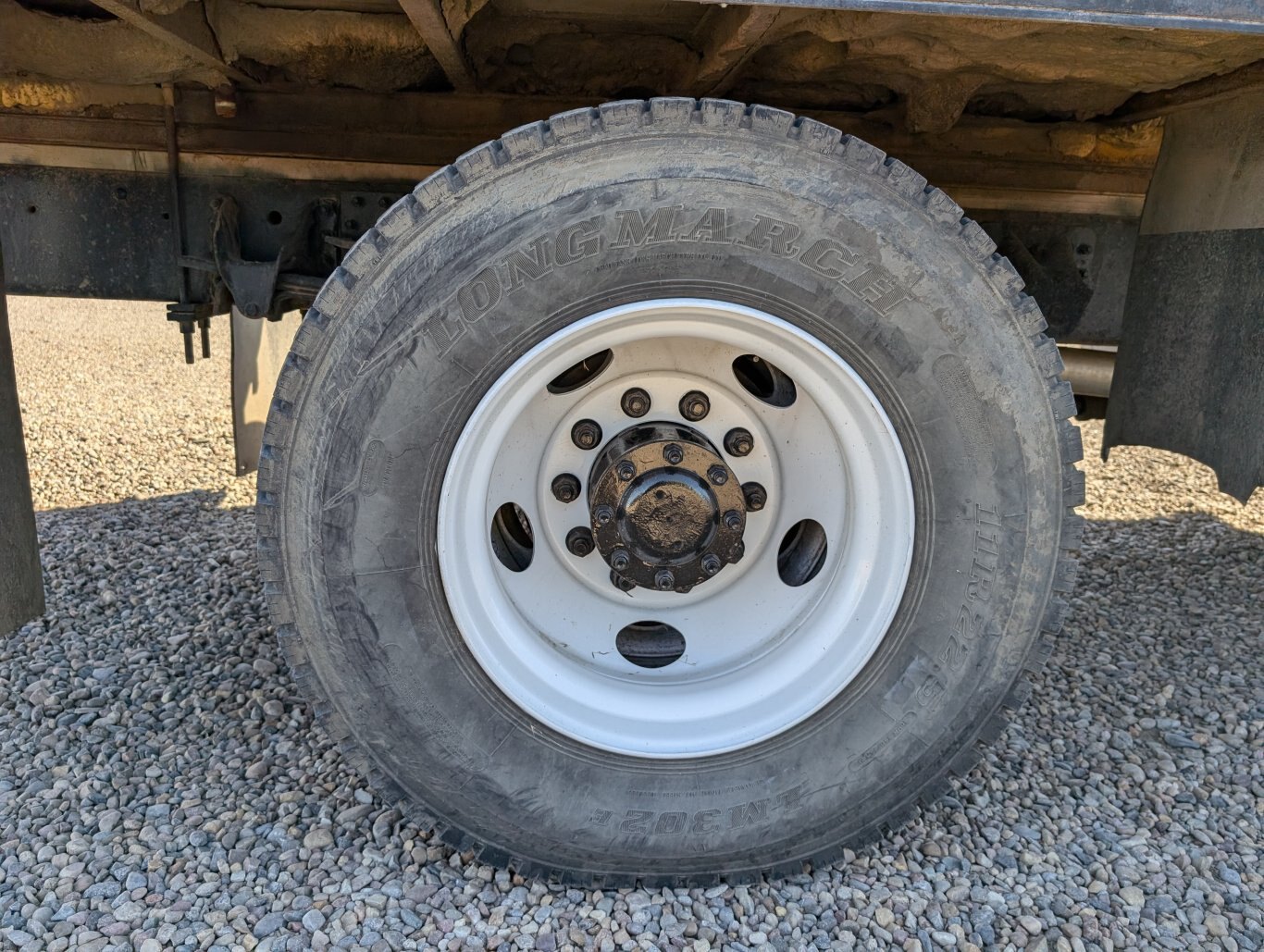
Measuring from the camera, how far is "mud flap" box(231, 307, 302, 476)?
3.79 metres

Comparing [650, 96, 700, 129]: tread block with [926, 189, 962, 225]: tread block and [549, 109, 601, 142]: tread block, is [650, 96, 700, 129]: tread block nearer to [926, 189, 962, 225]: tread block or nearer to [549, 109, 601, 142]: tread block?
[549, 109, 601, 142]: tread block

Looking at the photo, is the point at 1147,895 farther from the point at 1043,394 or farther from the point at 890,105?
the point at 890,105

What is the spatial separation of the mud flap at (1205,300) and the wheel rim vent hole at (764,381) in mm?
1120

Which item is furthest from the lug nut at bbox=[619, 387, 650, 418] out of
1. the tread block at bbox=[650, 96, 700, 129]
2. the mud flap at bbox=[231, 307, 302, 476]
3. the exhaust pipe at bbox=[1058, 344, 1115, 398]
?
the mud flap at bbox=[231, 307, 302, 476]

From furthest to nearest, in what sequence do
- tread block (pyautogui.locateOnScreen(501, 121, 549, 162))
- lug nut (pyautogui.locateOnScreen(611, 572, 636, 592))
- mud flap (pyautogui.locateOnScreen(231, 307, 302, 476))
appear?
mud flap (pyautogui.locateOnScreen(231, 307, 302, 476)) → lug nut (pyautogui.locateOnScreen(611, 572, 636, 592)) → tread block (pyautogui.locateOnScreen(501, 121, 549, 162))

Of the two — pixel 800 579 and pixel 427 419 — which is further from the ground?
pixel 427 419

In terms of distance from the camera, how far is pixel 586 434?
1.98m

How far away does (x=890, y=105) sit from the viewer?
2.48 metres

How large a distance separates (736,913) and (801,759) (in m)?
0.31

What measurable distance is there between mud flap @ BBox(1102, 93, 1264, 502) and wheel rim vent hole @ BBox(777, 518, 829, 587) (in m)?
1.07

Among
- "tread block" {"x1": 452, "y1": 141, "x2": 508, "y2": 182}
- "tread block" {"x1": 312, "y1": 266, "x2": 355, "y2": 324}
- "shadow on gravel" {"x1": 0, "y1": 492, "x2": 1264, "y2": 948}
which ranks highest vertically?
"tread block" {"x1": 452, "y1": 141, "x2": 508, "y2": 182}

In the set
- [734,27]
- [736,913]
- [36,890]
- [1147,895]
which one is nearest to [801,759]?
[736,913]

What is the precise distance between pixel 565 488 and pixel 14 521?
1.59 metres

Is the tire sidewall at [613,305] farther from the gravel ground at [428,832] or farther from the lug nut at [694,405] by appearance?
the lug nut at [694,405]
